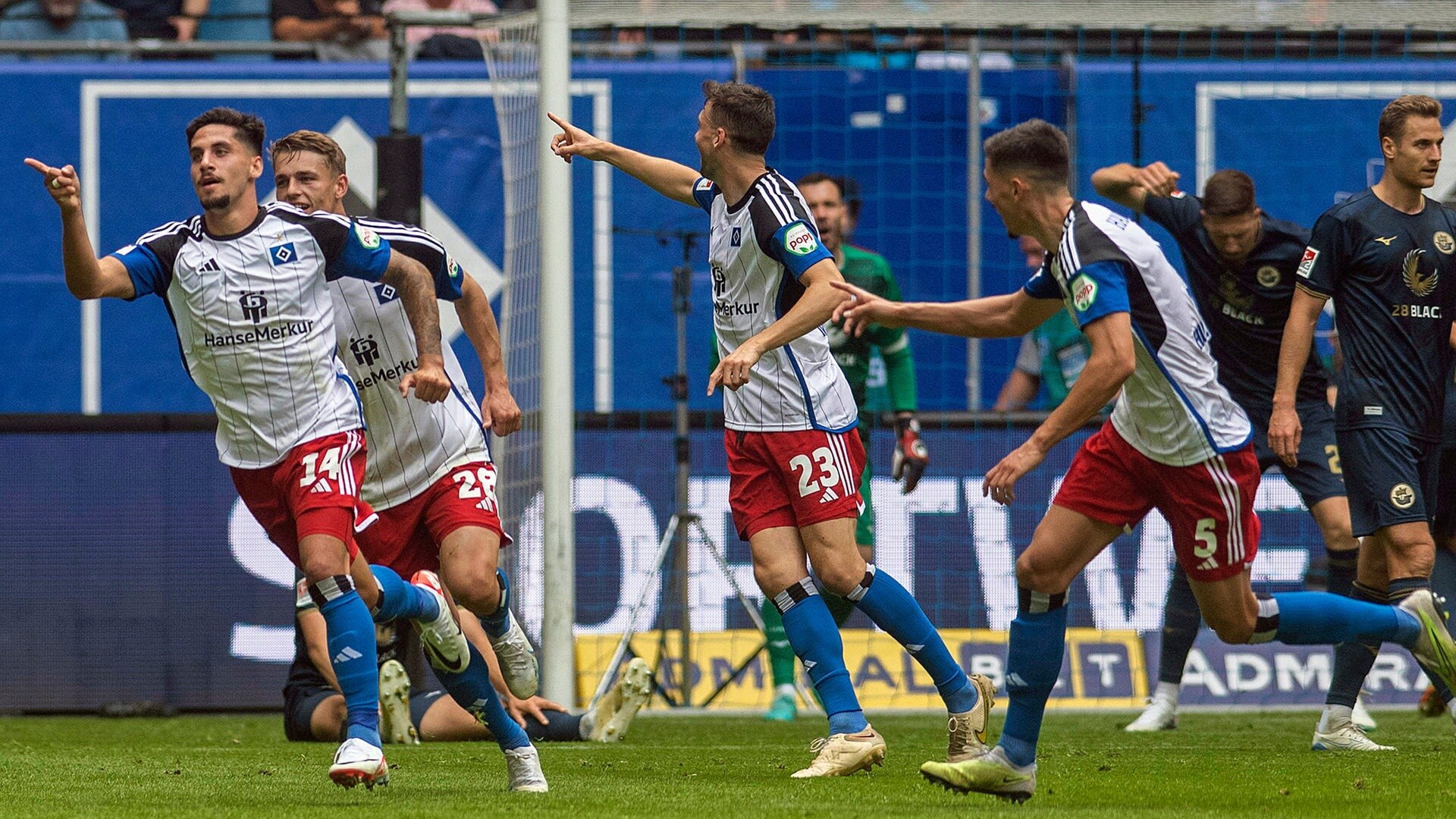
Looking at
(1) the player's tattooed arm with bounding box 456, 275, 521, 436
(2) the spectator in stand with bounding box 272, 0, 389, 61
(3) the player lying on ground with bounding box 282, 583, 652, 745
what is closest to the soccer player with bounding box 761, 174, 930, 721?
(3) the player lying on ground with bounding box 282, 583, 652, 745

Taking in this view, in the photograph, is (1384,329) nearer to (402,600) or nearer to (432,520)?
(432,520)

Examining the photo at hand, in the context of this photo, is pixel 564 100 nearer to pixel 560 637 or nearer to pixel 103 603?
pixel 560 637

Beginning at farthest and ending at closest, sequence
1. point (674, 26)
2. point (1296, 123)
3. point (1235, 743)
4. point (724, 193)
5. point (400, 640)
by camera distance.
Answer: point (1296, 123) < point (674, 26) < point (400, 640) < point (1235, 743) < point (724, 193)

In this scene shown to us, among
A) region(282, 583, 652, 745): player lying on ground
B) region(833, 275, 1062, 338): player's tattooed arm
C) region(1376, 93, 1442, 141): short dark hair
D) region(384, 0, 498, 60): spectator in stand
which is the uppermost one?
region(384, 0, 498, 60): spectator in stand

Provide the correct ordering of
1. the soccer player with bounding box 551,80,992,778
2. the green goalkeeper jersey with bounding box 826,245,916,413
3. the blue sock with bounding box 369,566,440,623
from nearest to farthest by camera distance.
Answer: the blue sock with bounding box 369,566,440,623
the soccer player with bounding box 551,80,992,778
the green goalkeeper jersey with bounding box 826,245,916,413

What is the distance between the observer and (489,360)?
6430 millimetres

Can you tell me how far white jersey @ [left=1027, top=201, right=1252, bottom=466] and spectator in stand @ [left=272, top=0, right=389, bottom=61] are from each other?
8.12 meters

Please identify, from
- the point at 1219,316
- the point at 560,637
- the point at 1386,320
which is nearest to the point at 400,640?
the point at 560,637

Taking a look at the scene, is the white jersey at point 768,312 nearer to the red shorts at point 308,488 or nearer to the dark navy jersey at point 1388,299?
the red shorts at point 308,488

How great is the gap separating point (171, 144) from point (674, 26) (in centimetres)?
382

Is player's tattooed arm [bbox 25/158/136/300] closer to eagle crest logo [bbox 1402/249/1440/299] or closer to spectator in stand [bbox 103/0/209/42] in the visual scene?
eagle crest logo [bbox 1402/249/1440/299]

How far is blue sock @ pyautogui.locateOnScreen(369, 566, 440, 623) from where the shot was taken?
5512 millimetres

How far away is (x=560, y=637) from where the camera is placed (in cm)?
876

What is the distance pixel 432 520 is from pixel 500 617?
1.55ft
